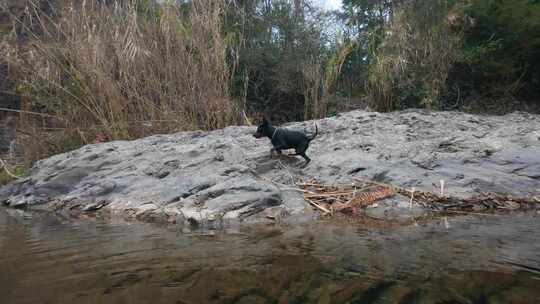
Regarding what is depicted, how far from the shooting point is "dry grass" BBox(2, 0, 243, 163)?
6.09 metres

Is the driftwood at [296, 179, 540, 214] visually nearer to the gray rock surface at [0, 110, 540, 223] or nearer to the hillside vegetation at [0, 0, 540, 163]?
the gray rock surface at [0, 110, 540, 223]

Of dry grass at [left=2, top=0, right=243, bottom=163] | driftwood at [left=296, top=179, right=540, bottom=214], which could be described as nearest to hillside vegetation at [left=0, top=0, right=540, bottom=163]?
dry grass at [left=2, top=0, right=243, bottom=163]

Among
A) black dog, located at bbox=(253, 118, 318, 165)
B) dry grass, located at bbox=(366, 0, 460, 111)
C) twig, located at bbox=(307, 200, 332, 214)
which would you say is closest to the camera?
twig, located at bbox=(307, 200, 332, 214)

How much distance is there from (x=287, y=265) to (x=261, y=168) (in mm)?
2459

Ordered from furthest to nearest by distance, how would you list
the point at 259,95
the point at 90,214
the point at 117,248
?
the point at 259,95 → the point at 90,214 → the point at 117,248

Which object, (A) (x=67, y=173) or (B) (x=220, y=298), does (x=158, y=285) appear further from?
(A) (x=67, y=173)

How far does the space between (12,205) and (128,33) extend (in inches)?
112

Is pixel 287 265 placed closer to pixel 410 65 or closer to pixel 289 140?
pixel 289 140

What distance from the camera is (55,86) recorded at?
20.4ft

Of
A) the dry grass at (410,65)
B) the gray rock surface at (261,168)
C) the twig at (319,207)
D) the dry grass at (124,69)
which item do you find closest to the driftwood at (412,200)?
the twig at (319,207)

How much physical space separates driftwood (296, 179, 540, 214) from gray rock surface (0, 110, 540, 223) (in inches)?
6.1

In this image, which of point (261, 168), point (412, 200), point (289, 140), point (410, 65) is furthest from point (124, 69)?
point (410, 65)

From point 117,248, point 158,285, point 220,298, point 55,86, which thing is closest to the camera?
point 220,298

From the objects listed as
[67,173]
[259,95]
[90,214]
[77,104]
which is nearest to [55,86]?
[77,104]
